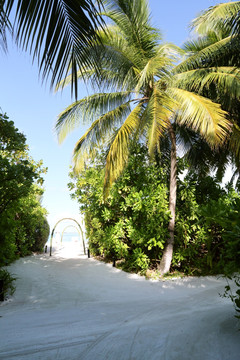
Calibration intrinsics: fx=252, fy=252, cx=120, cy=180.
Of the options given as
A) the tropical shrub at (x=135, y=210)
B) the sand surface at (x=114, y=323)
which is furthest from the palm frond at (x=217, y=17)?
the sand surface at (x=114, y=323)

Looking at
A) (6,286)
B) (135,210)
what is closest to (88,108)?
(135,210)

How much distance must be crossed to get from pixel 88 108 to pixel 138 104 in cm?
160

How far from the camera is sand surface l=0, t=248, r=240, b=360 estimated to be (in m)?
2.23

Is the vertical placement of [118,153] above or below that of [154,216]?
above

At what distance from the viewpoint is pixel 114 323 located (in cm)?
316

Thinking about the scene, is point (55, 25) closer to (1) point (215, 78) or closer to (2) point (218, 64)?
(1) point (215, 78)

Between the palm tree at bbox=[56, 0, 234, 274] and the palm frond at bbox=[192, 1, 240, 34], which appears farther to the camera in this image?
the palm tree at bbox=[56, 0, 234, 274]

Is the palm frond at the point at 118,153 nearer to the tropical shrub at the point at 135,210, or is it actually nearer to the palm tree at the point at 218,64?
the tropical shrub at the point at 135,210

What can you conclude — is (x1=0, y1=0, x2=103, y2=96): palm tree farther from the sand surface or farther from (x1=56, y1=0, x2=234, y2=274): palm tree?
(x1=56, y1=0, x2=234, y2=274): palm tree

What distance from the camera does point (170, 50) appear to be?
23.0 feet

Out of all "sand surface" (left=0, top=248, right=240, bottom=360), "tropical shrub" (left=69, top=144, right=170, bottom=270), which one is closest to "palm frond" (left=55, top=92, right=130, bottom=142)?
"tropical shrub" (left=69, top=144, right=170, bottom=270)

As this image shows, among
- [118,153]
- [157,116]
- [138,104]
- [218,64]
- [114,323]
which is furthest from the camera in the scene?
[218,64]

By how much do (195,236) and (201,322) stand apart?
4.54 meters

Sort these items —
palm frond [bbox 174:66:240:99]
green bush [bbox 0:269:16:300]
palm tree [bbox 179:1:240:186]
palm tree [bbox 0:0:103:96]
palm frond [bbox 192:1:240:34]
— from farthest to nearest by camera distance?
palm frond [bbox 174:66:240:99] < palm tree [bbox 179:1:240:186] < palm frond [bbox 192:1:240:34] < green bush [bbox 0:269:16:300] < palm tree [bbox 0:0:103:96]
